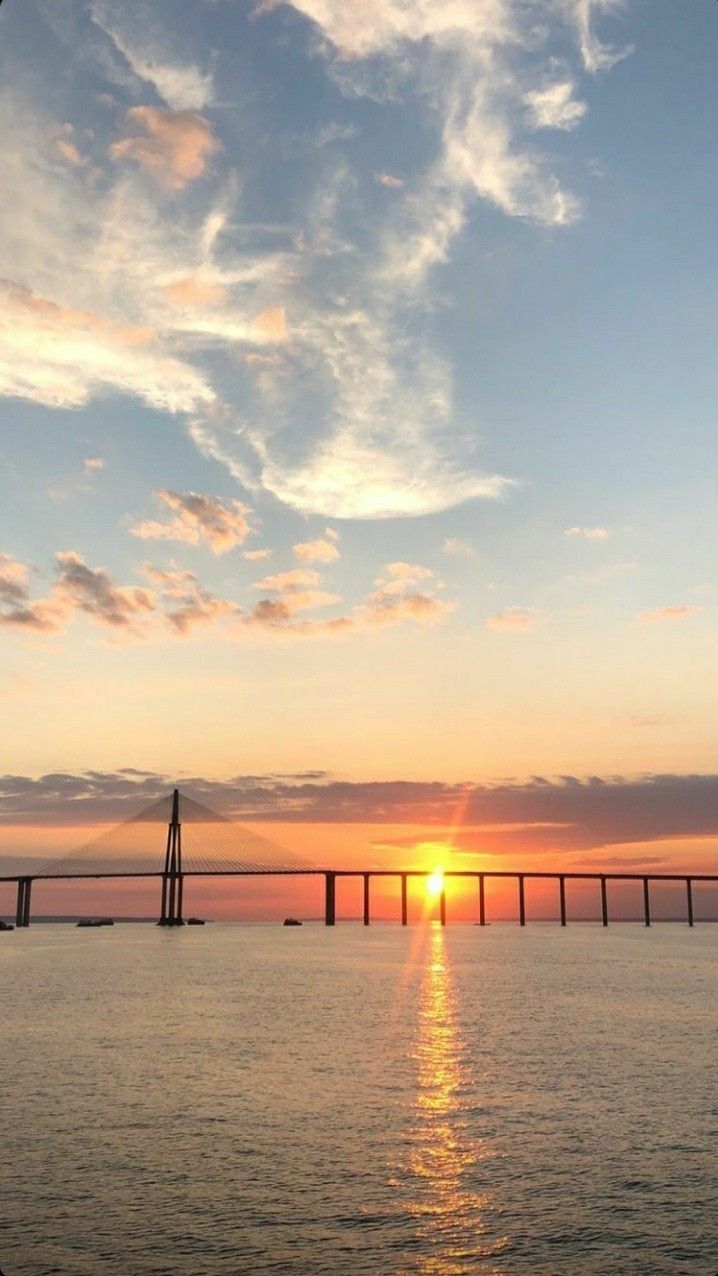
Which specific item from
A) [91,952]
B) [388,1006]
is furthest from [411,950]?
[388,1006]

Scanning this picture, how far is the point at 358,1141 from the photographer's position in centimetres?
3045

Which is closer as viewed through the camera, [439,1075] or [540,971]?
[439,1075]

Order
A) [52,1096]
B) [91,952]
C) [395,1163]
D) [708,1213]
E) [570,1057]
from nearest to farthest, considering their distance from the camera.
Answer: [708,1213] < [395,1163] < [52,1096] < [570,1057] < [91,952]

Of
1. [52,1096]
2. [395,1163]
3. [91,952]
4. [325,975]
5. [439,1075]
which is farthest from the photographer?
[91,952]

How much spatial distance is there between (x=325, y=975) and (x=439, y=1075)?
225 ft

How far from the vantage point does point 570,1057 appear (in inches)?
1864

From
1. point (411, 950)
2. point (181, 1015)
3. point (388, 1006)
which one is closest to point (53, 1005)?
point (181, 1015)

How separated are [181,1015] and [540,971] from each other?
57839 millimetres

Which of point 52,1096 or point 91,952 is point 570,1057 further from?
point 91,952

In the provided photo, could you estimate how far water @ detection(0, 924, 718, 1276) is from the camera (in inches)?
832

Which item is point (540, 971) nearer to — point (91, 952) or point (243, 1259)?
point (91, 952)

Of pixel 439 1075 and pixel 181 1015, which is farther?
pixel 181 1015

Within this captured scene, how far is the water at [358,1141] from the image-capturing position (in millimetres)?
21125

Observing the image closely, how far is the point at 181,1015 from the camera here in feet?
216
